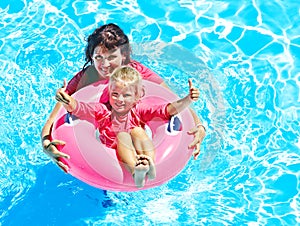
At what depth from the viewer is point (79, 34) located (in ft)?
20.4

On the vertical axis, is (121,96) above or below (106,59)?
below

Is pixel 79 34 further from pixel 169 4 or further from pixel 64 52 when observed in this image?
A: pixel 169 4

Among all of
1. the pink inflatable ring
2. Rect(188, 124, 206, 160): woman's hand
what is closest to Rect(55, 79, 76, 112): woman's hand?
the pink inflatable ring

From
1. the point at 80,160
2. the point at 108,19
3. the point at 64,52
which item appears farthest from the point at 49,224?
the point at 108,19

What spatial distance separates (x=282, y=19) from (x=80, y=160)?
9.50 feet

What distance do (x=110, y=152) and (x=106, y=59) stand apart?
0.73m

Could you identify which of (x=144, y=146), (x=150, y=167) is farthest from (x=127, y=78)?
(x=150, y=167)

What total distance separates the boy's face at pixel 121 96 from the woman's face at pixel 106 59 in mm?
385

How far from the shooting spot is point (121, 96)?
14.2 feet

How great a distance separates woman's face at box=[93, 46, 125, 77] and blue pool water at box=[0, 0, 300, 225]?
97 cm

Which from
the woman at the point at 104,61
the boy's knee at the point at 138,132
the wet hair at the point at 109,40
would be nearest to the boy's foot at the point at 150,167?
the boy's knee at the point at 138,132

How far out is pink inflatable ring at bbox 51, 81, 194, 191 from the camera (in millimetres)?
4367

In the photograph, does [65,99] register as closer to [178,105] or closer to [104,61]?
[104,61]

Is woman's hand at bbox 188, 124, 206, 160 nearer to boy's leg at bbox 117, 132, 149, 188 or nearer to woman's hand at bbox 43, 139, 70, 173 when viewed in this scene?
boy's leg at bbox 117, 132, 149, 188
